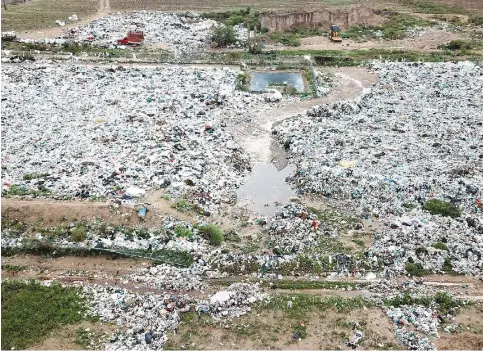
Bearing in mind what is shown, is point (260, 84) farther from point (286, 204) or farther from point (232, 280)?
point (232, 280)

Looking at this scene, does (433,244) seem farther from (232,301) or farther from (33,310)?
(33,310)

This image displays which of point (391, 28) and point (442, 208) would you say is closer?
point (442, 208)

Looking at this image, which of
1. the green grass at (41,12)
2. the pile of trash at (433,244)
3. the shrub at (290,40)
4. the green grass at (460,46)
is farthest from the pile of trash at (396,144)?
the green grass at (41,12)

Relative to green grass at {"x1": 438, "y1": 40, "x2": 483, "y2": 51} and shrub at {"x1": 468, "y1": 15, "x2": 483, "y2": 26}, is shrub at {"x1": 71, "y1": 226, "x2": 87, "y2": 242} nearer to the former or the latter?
green grass at {"x1": 438, "y1": 40, "x2": 483, "y2": 51}

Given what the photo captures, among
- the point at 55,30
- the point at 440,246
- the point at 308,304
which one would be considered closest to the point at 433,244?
the point at 440,246

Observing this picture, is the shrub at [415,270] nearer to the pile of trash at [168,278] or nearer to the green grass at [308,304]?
the green grass at [308,304]

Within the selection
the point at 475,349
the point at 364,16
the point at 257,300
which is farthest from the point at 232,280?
the point at 364,16

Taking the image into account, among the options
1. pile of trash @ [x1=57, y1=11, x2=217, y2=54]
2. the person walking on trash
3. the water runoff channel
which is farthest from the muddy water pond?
the person walking on trash
